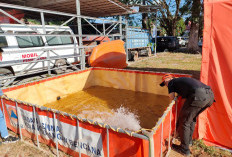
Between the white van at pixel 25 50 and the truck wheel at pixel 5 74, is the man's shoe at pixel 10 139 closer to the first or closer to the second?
the white van at pixel 25 50

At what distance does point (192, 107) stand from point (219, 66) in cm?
97

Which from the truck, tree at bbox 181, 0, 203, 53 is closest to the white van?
the truck

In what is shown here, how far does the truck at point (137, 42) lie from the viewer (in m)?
13.8

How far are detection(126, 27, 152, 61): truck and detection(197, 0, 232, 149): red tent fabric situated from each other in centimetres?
1025

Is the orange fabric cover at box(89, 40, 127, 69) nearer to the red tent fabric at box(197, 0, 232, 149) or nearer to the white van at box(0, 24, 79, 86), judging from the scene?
the white van at box(0, 24, 79, 86)

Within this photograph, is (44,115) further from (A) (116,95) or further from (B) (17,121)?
(A) (116,95)

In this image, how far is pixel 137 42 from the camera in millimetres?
14945

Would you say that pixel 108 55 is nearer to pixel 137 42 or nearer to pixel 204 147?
pixel 204 147

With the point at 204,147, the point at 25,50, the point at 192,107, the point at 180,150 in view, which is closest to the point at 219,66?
the point at 192,107

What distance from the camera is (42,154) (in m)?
3.16

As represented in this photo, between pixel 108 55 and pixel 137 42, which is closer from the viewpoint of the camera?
pixel 108 55

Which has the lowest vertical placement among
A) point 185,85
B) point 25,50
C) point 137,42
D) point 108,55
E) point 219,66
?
point 185,85

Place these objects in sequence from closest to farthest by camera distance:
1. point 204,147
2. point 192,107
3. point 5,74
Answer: point 192,107
point 204,147
point 5,74

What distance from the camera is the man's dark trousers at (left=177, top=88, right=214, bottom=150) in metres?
2.91
